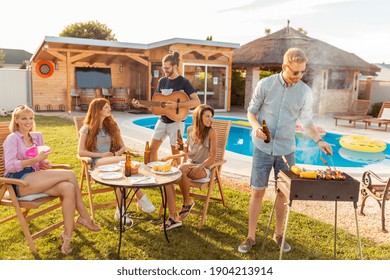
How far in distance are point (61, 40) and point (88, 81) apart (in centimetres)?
A: 304

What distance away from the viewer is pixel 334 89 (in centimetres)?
1805

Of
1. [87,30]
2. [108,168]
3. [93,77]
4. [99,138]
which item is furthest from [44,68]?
[87,30]

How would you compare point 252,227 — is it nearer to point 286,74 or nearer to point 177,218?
point 177,218

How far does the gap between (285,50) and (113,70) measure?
8303 millimetres

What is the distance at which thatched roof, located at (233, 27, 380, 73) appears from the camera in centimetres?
1738

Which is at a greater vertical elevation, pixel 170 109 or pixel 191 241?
pixel 170 109

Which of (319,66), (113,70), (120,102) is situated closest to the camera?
(120,102)

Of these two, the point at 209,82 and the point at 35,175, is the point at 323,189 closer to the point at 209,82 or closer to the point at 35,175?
the point at 35,175

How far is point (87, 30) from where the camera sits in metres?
37.9

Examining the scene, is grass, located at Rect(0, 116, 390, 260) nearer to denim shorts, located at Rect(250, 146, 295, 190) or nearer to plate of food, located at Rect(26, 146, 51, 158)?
denim shorts, located at Rect(250, 146, 295, 190)

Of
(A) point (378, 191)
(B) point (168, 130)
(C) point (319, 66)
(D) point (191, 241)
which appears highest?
(C) point (319, 66)

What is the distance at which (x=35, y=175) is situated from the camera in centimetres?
347

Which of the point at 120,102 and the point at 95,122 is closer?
the point at 95,122

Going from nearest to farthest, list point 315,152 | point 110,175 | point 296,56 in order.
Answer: point 296,56 < point 110,175 < point 315,152
